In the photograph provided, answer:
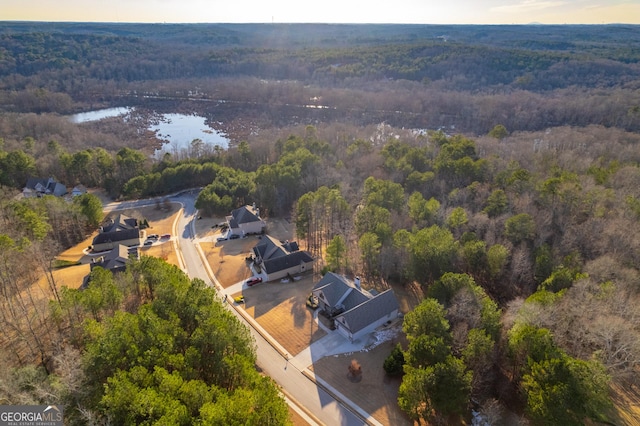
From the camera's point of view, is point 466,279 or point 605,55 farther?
point 605,55

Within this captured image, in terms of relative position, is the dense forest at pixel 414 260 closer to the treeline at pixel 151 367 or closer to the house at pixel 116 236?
the treeline at pixel 151 367

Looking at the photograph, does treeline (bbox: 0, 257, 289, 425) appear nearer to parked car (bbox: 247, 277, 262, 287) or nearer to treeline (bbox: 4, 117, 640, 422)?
parked car (bbox: 247, 277, 262, 287)

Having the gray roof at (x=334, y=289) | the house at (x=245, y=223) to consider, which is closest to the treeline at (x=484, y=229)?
the gray roof at (x=334, y=289)

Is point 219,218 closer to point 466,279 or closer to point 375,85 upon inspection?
point 466,279

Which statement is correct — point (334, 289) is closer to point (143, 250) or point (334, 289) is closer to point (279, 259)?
point (279, 259)

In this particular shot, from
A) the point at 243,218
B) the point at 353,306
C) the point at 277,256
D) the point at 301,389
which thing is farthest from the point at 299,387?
the point at 243,218

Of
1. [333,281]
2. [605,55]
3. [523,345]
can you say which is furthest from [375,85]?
[523,345]

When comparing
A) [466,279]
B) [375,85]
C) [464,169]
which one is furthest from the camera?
[375,85]
